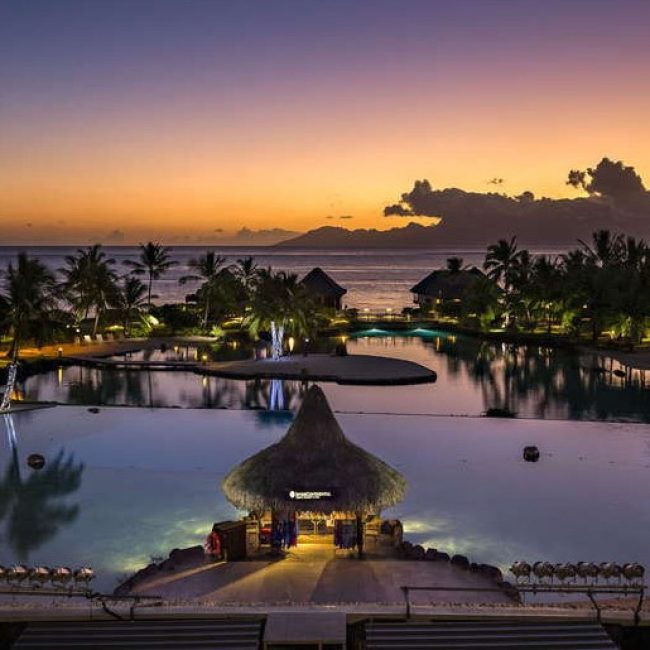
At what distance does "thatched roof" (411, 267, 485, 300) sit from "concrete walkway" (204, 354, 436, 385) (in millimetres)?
25833

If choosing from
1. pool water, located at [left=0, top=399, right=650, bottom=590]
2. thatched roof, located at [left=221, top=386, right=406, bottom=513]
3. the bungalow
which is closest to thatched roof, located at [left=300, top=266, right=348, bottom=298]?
the bungalow

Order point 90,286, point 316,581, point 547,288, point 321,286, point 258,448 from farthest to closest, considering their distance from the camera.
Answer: point 321,286, point 547,288, point 90,286, point 258,448, point 316,581

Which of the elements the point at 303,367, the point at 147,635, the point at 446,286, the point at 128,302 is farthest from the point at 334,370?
the point at 446,286

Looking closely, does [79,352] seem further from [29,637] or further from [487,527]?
[29,637]

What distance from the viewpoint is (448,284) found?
2623 inches

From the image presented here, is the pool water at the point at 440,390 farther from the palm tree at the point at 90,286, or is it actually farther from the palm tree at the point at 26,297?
the palm tree at the point at 90,286

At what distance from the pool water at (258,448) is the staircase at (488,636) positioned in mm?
6426

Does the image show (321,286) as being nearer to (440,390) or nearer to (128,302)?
(128,302)

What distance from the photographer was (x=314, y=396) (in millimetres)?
15266

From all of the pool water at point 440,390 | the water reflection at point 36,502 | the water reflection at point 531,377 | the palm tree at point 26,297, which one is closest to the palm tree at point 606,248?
the water reflection at point 531,377

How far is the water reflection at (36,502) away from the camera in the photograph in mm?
16453

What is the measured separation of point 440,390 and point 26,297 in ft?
63.8

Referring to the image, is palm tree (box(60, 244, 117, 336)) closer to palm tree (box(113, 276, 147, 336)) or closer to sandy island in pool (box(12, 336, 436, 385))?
palm tree (box(113, 276, 147, 336))

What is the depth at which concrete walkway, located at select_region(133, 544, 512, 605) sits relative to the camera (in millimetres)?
12164
